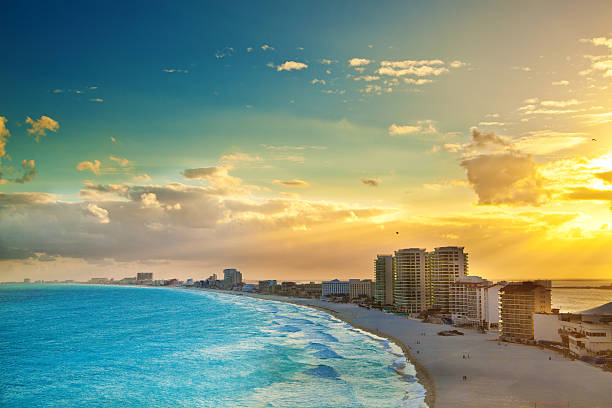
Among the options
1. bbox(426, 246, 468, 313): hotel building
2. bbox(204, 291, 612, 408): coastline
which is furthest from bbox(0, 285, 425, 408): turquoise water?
bbox(426, 246, 468, 313): hotel building

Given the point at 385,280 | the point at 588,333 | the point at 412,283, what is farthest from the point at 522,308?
the point at 385,280

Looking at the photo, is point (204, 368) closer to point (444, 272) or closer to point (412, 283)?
point (444, 272)

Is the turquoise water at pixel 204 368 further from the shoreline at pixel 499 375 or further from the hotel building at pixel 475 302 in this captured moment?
the hotel building at pixel 475 302

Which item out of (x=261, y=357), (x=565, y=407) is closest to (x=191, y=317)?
(x=261, y=357)

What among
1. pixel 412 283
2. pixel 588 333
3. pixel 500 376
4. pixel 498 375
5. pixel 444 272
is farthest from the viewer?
pixel 412 283

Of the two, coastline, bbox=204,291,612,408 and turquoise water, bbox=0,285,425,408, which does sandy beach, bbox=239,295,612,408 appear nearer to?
coastline, bbox=204,291,612,408
